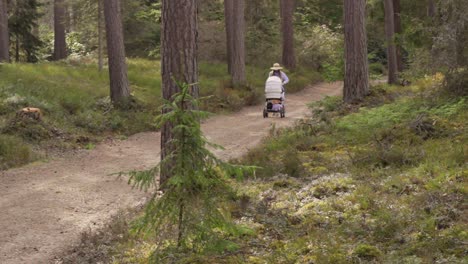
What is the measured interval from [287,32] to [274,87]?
13.6 meters

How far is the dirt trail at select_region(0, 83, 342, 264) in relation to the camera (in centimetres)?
832

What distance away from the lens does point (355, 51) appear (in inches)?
680

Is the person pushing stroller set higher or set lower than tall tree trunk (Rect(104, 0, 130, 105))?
lower

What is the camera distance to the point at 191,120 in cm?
542

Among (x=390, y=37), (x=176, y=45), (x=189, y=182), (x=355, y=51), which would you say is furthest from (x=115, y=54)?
(x=189, y=182)

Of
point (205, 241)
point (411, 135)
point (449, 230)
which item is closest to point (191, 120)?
point (205, 241)

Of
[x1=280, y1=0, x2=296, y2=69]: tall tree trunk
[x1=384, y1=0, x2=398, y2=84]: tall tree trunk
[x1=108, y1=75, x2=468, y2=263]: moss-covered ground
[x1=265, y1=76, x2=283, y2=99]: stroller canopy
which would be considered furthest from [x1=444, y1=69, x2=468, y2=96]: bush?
[x1=280, y1=0, x2=296, y2=69]: tall tree trunk

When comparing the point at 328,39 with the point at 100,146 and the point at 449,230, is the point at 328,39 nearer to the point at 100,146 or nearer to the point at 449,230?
the point at 100,146

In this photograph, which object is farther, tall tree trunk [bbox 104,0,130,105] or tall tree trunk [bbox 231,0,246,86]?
tall tree trunk [bbox 231,0,246,86]

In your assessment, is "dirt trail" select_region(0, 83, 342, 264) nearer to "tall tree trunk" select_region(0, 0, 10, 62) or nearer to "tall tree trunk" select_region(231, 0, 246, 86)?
"tall tree trunk" select_region(231, 0, 246, 86)

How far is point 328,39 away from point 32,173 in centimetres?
2518

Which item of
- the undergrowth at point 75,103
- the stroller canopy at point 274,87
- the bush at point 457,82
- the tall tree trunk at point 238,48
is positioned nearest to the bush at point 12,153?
the undergrowth at point 75,103

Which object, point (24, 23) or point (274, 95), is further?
point (24, 23)

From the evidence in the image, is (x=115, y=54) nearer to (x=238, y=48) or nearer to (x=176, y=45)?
(x=238, y=48)
